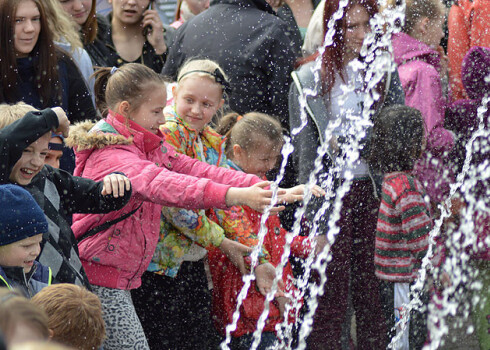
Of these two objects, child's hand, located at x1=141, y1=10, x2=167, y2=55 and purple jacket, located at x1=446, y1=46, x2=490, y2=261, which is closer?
child's hand, located at x1=141, y1=10, x2=167, y2=55

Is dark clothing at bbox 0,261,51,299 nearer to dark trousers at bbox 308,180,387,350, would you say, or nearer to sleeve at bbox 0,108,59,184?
sleeve at bbox 0,108,59,184

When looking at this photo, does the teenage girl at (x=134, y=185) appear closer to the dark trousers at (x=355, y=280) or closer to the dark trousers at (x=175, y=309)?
the dark trousers at (x=175, y=309)

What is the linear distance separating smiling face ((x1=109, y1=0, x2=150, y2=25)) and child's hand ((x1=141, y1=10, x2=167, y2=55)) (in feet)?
0.17

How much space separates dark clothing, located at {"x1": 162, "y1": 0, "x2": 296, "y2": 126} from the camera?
564cm

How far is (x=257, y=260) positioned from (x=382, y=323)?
1.09 meters

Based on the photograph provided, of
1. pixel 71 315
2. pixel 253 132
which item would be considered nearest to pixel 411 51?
pixel 253 132

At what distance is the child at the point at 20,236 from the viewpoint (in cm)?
349

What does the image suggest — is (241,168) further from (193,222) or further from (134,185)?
(134,185)

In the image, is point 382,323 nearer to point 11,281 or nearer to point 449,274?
point 449,274

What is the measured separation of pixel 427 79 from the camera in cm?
606

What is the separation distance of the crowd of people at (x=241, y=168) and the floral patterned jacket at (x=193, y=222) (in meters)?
0.01

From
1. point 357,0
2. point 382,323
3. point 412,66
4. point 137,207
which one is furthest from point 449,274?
point 137,207

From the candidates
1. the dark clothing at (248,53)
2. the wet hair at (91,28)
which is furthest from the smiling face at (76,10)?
the dark clothing at (248,53)

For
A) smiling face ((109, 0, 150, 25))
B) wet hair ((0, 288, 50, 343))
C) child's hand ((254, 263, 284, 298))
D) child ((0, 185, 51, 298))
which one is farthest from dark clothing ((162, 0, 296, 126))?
wet hair ((0, 288, 50, 343))
